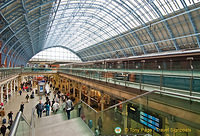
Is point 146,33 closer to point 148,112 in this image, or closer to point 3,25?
point 3,25

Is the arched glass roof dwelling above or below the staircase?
above

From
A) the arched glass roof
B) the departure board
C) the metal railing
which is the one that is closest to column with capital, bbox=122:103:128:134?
the departure board

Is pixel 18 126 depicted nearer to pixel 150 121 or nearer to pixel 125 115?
pixel 150 121

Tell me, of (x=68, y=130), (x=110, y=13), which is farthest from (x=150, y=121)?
(x=110, y=13)

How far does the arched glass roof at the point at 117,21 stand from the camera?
21.3 meters

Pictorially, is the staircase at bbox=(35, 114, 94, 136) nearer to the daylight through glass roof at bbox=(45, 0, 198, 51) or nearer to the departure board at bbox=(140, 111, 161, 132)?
the departure board at bbox=(140, 111, 161, 132)

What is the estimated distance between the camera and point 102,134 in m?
5.74

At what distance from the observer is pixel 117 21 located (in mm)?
35906

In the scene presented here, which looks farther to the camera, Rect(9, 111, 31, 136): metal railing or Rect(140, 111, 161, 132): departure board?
Rect(140, 111, 161, 132): departure board

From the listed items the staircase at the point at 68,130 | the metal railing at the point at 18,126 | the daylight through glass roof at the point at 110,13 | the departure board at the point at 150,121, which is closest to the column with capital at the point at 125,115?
the departure board at the point at 150,121

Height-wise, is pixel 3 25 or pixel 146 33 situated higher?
pixel 146 33

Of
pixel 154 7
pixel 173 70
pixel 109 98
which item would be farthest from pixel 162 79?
pixel 154 7

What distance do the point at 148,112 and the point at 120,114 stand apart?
1482mm

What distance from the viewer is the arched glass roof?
2127 cm
